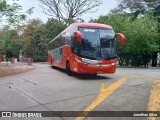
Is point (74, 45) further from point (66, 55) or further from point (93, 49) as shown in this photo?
point (66, 55)

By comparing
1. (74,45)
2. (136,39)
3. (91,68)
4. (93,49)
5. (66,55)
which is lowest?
(91,68)

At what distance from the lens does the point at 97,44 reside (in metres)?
14.8

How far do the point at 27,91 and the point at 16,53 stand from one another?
5671 centimetres

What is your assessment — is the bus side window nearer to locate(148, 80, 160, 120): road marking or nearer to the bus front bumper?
the bus front bumper

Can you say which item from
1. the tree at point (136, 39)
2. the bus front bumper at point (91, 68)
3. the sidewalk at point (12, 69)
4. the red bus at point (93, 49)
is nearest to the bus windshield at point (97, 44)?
the red bus at point (93, 49)

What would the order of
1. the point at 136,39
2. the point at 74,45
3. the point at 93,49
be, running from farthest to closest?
1. the point at 136,39
2. the point at 74,45
3. the point at 93,49

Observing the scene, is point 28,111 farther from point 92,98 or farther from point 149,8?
point 149,8

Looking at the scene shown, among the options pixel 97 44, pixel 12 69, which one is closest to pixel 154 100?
pixel 97 44

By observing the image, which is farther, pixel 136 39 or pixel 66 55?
pixel 136 39

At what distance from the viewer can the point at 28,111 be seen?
23.6 feet

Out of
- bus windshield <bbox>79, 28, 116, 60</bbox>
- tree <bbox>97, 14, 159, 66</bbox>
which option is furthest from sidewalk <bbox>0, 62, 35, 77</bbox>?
tree <bbox>97, 14, 159, 66</bbox>

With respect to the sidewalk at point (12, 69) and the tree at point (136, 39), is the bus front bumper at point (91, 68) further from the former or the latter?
the tree at point (136, 39)

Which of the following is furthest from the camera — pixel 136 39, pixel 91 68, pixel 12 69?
pixel 136 39

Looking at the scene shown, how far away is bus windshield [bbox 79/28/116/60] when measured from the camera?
14.7 meters
